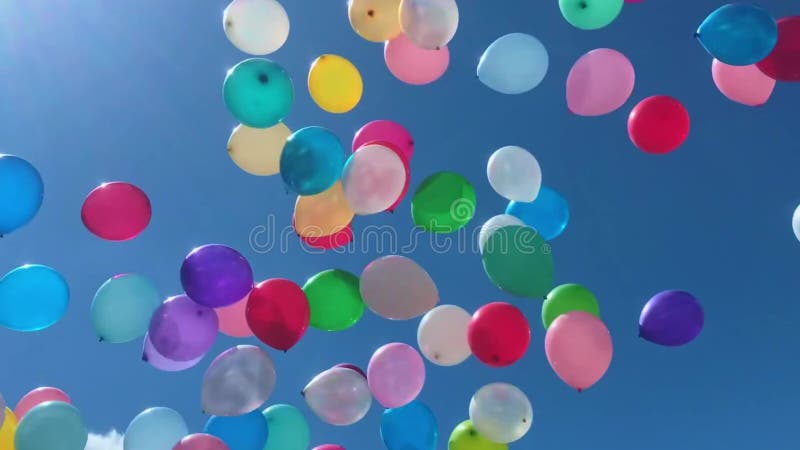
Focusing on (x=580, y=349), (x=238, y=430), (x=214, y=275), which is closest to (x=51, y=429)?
(x=238, y=430)

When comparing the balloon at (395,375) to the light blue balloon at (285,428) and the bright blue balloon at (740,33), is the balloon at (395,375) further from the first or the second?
the bright blue balloon at (740,33)

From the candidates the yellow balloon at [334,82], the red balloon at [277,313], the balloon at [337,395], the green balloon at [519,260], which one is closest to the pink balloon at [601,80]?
the green balloon at [519,260]

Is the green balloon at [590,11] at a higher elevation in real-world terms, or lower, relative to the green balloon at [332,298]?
higher

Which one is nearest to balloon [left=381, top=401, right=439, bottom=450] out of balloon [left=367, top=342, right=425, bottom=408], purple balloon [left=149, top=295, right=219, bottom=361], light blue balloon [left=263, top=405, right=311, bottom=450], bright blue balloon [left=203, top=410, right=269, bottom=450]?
balloon [left=367, top=342, right=425, bottom=408]

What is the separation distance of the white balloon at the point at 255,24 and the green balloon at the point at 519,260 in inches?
95.3

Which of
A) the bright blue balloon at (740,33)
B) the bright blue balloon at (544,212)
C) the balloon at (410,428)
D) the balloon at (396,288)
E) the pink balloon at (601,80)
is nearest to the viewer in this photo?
the bright blue balloon at (740,33)

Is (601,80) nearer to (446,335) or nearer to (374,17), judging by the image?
(374,17)

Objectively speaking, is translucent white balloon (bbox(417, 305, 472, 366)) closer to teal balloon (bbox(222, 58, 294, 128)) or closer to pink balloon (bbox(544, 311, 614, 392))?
pink balloon (bbox(544, 311, 614, 392))

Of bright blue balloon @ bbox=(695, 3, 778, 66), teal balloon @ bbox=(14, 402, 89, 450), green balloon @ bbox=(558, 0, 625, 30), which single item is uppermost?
green balloon @ bbox=(558, 0, 625, 30)

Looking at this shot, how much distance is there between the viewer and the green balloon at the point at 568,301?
6.32 metres

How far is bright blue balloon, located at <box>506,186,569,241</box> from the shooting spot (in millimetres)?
6762

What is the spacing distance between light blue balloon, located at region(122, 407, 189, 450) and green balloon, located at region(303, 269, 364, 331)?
1.34 m

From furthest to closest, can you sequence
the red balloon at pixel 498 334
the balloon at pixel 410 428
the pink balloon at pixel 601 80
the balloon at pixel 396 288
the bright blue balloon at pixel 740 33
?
the pink balloon at pixel 601 80, the balloon at pixel 410 428, the balloon at pixel 396 288, the red balloon at pixel 498 334, the bright blue balloon at pixel 740 33

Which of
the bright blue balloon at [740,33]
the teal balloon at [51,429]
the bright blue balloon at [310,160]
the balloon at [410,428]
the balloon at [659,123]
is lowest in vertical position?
the teal balloon at [51,429]
